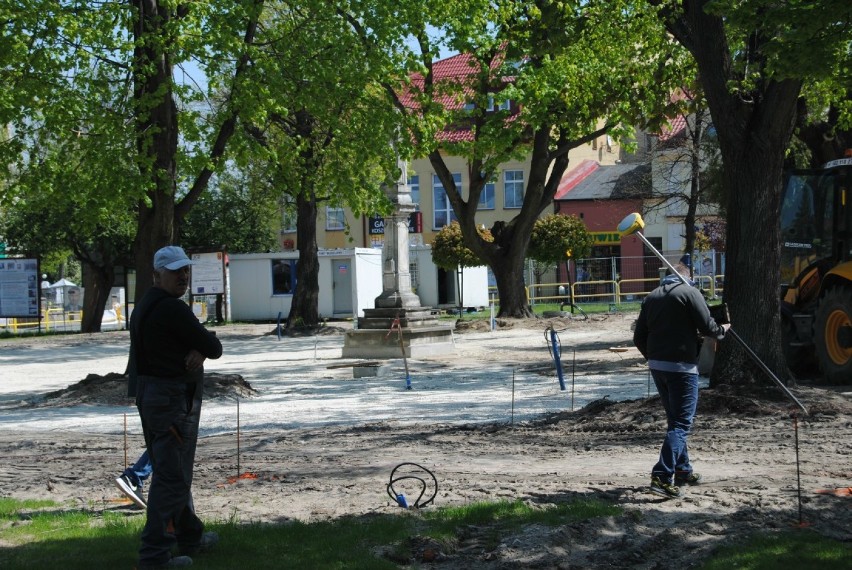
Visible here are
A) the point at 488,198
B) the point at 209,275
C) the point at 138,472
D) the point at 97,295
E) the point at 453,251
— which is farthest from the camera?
the point at 488,198

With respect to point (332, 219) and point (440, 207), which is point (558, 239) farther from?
point (332, 219)

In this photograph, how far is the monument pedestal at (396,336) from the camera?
76.4ft

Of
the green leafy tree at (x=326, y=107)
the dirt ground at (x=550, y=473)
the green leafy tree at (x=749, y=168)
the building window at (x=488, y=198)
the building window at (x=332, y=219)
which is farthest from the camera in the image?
the building window at (x=332, y=219)

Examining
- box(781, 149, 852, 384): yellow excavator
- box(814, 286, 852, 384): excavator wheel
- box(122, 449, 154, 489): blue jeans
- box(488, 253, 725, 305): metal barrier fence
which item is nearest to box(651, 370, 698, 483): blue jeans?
box(122, 449, 154, 489): blue jeans

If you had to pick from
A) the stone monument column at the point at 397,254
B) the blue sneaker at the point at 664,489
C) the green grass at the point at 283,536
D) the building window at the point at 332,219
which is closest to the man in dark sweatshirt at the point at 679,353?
the blue sneaker at the point at 664,489

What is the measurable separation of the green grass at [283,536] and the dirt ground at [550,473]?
17cm

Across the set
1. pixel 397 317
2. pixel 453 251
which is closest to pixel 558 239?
pixel 453 251

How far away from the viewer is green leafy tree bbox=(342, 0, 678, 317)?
20.3 metres

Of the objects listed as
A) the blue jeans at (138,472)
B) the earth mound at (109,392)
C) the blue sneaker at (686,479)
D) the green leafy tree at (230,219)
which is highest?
the green leafy tree at (230,219)

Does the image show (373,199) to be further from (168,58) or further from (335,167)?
(168,58)

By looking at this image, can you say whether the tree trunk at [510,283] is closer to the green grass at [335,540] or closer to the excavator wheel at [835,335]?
the excavator wheel at [835,335]

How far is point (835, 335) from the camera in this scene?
14953mm

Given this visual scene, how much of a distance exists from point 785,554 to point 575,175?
5304 centimetres

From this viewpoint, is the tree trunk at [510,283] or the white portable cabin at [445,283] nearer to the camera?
the tree trunk at [510,283]
